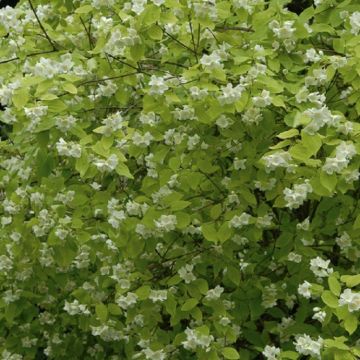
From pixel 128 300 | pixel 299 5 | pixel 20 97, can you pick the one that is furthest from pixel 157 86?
pixel 299 5

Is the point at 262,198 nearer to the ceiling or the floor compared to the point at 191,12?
nearer to the floor

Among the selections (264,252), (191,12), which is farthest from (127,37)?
(264,252)

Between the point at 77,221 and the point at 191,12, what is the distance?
981 mm

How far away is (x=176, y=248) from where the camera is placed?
10.5 feet

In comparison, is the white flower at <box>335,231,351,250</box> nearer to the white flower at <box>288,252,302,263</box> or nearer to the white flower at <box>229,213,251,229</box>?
the white flower at <box>288,252,302,263</box>

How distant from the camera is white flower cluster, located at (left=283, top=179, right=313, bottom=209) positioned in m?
2.57

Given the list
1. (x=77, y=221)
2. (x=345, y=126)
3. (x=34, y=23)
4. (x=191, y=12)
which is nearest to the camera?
(x=345, y=126)

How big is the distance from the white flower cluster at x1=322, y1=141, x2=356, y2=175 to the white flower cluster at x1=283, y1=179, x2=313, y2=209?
138 mm

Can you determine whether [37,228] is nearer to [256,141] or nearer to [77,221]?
[77,221]

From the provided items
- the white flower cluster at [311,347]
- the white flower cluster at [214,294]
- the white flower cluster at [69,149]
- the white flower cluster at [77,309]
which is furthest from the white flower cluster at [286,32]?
the white flower cluster at [77,309]

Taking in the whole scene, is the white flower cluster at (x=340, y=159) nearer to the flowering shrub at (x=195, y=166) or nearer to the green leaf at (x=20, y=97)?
the flowering shrub at (x=195, y=166)

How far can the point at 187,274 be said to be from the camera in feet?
9.96

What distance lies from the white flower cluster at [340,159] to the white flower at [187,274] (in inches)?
32.9

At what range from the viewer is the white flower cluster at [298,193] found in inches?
101
